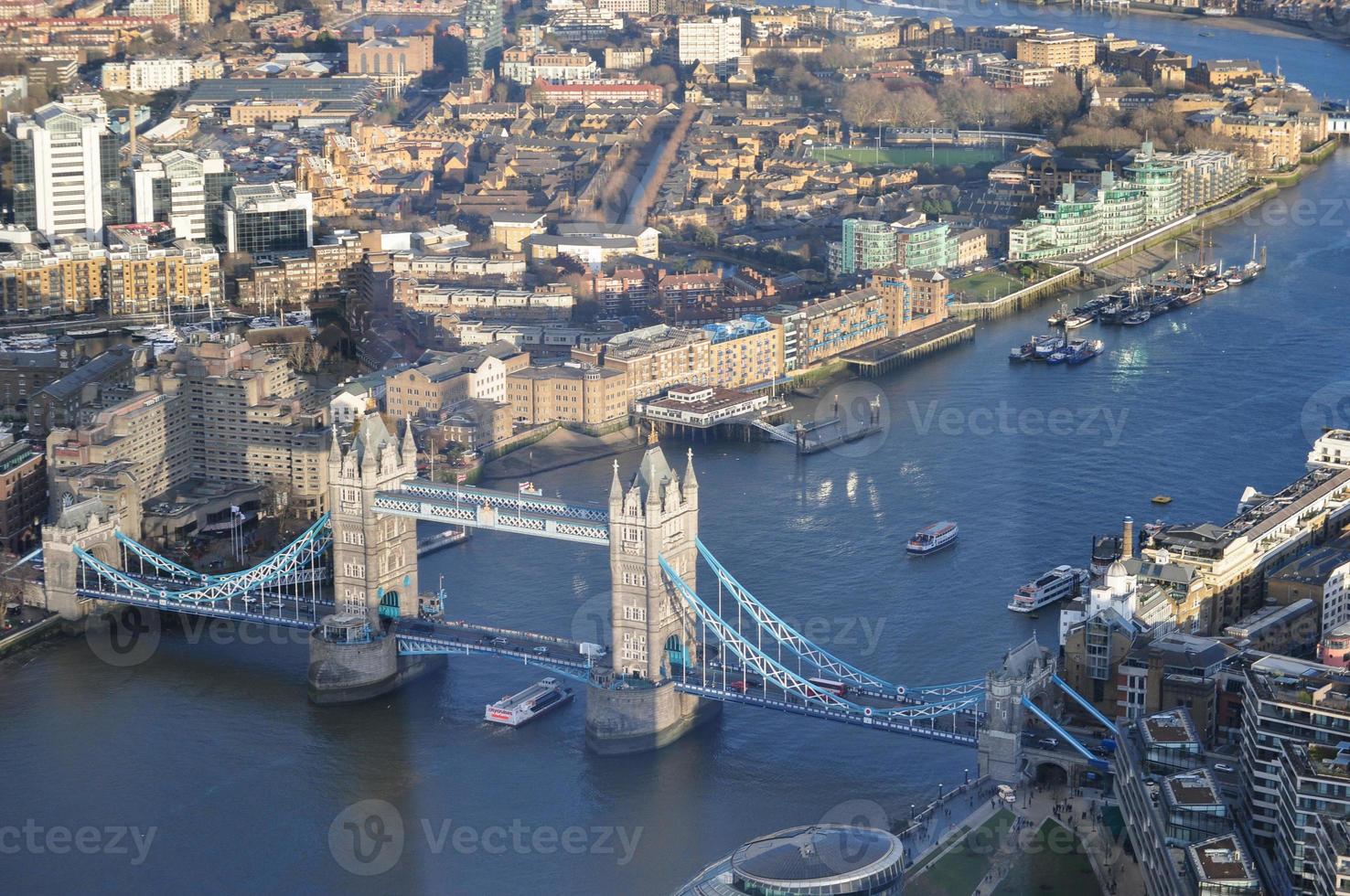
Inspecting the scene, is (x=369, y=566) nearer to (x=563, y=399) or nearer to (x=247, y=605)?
(x=247, y=605)

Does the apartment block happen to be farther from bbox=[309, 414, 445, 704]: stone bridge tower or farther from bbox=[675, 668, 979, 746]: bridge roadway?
bbox=[675, 668, 979, 746]: bridge roadway

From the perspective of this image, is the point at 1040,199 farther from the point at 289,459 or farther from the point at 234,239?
the point at 289,459

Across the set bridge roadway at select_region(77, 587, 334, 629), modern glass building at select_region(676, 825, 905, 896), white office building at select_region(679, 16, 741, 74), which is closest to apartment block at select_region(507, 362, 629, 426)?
bridge roadway at select_region(77, 587, 334, 629)

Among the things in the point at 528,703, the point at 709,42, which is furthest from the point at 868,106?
the point at 528,703

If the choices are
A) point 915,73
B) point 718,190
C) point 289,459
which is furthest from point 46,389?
point 915,73

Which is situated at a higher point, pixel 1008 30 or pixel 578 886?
pixel 1008 30

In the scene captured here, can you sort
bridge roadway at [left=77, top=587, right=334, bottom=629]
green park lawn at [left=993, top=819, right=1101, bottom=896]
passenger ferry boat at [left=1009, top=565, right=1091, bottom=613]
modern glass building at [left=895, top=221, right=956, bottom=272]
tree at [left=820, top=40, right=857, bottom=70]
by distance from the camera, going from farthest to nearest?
tree at [left=820, top=40, right=857, bottom=70] → modern glass building at [left=895, top=221, right=956, bottom=272] → passenger ferry boat at [left=1009, top=565, right=1091, bottom=613] → bridge roadway at [left=77, top=587, right=334, bottom=629] → green park lawn at [left=993, top=819, right=1101, bottom=896]

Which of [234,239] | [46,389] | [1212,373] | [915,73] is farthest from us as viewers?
[915,73]
